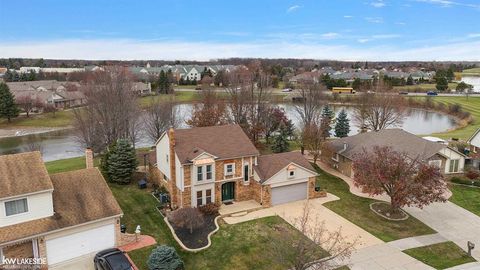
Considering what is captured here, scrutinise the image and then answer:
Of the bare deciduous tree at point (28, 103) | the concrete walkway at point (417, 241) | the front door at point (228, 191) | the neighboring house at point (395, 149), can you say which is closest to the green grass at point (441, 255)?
the concrete walkway at point (417, 241)

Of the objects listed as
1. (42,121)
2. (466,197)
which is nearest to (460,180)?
(466,197)

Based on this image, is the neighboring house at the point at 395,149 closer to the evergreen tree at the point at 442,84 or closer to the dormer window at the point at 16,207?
the dormer window at the point at 16,207

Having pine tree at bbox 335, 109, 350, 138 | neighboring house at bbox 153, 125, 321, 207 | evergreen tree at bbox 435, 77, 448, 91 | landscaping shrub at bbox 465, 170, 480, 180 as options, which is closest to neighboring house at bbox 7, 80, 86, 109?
pine tree at bbox 335, 109, 350, 138

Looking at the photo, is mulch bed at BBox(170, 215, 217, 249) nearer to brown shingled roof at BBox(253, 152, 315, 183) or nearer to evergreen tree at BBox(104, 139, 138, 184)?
brown shingled roof at BBox(253, 152, 315, 183)

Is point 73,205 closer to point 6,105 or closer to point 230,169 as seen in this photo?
point 230,169

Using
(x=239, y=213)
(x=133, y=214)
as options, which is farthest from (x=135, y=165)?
(x=239, y=213)

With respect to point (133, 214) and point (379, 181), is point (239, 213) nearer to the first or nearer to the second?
point (133, 214)
